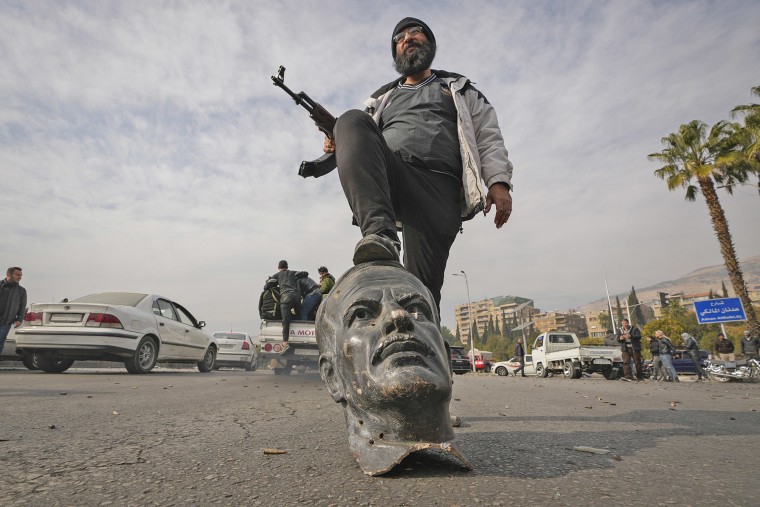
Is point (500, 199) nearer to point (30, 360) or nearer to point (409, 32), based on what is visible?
→ point (409, 32)

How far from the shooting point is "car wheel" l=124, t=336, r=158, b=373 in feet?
26.2

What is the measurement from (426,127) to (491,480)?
1.58 metres

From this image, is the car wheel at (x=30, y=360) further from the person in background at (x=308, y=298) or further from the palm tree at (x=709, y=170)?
the palm tree at (x=709, y=170)

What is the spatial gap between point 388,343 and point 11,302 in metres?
9.67

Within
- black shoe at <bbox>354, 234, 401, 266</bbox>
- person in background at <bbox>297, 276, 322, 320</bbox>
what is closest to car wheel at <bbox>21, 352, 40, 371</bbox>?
person in background at <bbox>297, 276, 322, 320</bbox>

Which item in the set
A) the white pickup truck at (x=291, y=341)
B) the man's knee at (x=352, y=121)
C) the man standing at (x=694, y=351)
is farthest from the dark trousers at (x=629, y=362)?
the man's knee at (x=352, y=121)

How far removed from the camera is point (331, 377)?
60.4 inches

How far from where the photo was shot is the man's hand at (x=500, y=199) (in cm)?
209

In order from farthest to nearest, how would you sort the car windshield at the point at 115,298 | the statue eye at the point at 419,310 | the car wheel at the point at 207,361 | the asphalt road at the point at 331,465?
the car wheel at the point at 207,361 → the car windshield at the point at 115,298 → the statue eye at the point at 419,310 → the asphalt road at the point at 331,465

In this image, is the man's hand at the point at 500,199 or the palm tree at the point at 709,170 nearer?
the man's hand at the point at 500,199

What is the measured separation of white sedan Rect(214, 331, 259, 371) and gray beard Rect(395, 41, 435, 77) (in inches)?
518

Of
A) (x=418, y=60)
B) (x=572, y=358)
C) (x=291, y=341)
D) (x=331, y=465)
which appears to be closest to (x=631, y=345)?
(x=572, y=358)

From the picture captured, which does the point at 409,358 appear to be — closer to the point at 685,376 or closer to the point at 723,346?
the point at 685,376

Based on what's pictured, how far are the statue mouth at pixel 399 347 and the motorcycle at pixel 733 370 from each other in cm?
1733
